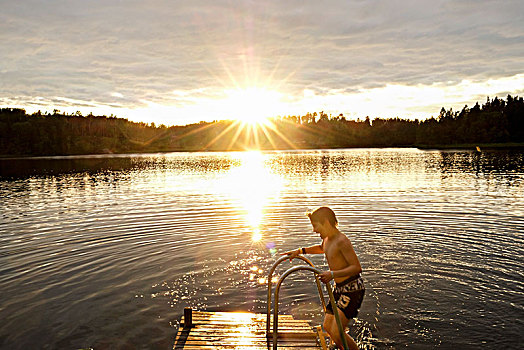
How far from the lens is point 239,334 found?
7.89 meters

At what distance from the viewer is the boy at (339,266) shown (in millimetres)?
6129

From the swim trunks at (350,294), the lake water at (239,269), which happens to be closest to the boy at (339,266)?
the swim trunks at (350,294)

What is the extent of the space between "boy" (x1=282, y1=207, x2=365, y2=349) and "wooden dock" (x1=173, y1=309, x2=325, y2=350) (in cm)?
98

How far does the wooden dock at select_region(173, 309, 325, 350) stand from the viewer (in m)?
7.39

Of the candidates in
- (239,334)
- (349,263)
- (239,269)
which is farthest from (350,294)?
(239,269)

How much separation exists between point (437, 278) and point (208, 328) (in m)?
7.72

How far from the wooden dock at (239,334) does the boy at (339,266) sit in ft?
3.22

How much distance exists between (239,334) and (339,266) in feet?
9.77

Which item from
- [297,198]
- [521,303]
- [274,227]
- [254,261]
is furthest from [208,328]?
[297,198]

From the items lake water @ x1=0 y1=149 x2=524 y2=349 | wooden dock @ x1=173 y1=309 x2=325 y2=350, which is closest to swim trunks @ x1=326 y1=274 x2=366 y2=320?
wooden dock @ x1=173 y1=309 x2=325 y2=350

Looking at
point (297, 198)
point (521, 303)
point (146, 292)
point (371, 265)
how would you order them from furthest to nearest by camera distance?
point (297, 198) → point (371, 265) → point (146, 292) → point (521, 303)

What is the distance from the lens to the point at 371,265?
13.4 meters

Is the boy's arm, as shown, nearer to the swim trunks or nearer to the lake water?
the swim trunks

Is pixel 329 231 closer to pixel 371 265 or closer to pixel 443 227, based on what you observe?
pixel 371 265
